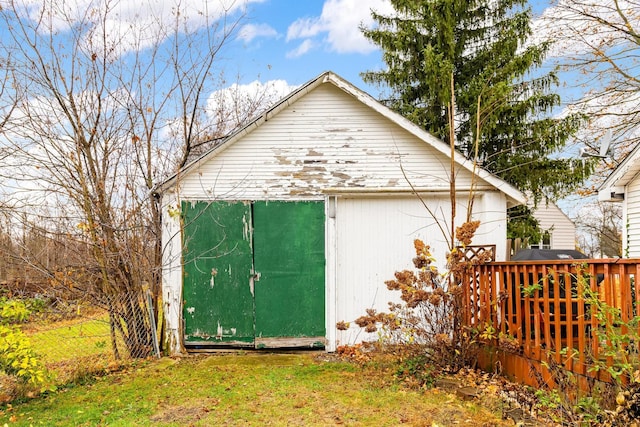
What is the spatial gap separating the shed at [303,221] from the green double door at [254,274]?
0.05 feet

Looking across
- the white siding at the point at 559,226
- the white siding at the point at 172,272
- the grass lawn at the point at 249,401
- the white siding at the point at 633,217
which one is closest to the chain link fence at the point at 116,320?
the white siding at the point at 172,272

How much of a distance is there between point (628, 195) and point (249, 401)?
909cm

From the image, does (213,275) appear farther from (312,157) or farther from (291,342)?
(312,157)

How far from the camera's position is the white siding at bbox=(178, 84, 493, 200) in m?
7.55

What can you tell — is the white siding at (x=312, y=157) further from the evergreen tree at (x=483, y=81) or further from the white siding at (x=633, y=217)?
the evergreen tree at (x=483, y=81)

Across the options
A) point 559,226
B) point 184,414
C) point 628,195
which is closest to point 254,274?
point 184,414

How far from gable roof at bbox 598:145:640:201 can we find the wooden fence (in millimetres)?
4637

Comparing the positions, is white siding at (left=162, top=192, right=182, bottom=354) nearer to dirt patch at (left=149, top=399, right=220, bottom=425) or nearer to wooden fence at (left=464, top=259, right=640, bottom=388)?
dirt patch at (left=149, top=399, right=220, bottom=425)

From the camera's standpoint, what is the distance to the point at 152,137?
798 centimetres

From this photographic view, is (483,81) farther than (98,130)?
Yes

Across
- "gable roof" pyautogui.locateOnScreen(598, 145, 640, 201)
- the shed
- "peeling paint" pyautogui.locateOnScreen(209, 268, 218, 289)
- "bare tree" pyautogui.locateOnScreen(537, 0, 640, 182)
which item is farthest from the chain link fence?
"bare tree" pyautogui.locateOnScreen(537, 0, 640, 182)

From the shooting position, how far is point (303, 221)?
7570 millimetres

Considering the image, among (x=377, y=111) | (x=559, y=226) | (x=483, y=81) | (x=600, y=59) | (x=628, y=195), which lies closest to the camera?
(x=377, y=111)

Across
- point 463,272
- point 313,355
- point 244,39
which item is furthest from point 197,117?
point 463,272
